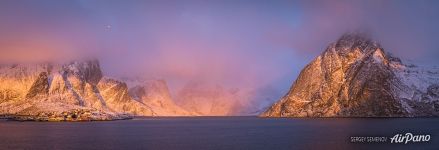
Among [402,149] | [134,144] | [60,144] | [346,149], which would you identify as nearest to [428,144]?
[402,149]

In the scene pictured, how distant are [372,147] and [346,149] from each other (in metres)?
6.65

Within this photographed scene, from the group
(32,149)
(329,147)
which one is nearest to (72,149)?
(32,149)

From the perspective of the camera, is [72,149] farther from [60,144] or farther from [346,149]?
[346,149]

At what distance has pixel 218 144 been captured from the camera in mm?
128750

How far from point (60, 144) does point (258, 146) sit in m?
50.9

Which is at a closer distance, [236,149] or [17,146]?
[236,149]

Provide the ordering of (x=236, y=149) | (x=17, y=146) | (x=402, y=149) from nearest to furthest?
(x=402, y=149) < (x=236, y=149) < (x=17, y=146)

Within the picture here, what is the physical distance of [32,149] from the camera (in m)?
116

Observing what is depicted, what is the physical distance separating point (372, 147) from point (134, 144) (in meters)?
59.2

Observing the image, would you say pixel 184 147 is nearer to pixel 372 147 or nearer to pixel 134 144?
pixel 134 144

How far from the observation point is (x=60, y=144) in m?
130

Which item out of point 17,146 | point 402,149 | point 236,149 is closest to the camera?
point 402,149

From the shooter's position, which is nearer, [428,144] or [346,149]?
[346,149]

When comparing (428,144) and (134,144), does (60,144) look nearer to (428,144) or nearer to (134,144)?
(134,144)
